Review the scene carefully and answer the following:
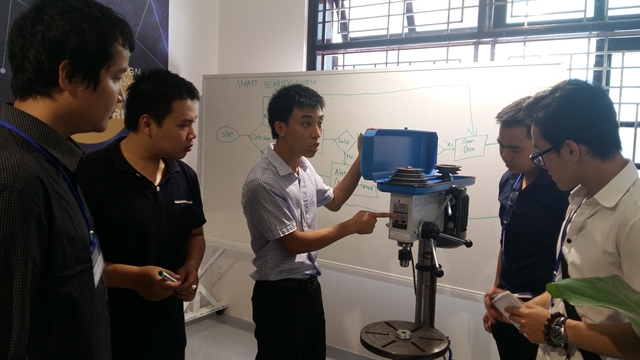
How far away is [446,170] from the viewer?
1.66 metres

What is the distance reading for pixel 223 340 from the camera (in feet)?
9.96

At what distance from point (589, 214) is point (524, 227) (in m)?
0.54

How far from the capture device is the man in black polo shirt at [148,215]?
1.34m

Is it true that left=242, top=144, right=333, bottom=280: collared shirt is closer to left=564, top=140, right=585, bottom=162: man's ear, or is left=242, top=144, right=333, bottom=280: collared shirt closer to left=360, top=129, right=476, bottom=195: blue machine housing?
left=360, top=129, right=476, bottom=195: blue machine housing

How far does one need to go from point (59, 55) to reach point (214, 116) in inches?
84.5

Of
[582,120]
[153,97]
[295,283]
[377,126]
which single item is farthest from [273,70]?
[582,120]

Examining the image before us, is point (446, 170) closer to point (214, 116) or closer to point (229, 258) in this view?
point (214, 116)

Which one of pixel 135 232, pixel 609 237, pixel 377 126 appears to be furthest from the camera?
pixel 377 126

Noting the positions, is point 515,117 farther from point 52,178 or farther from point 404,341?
point 52,178

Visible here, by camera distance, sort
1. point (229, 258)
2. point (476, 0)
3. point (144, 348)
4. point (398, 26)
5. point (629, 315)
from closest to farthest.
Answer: point (629, 315) < point (144, 348) < point (476, 0) < point (398, 26) < point (229, 258)

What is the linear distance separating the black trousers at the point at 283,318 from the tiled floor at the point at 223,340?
1.22m

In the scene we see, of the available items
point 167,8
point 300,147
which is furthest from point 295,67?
point 300,147

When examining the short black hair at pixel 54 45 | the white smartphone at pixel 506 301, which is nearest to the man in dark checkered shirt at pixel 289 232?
the white smartphone at pixel 506 301

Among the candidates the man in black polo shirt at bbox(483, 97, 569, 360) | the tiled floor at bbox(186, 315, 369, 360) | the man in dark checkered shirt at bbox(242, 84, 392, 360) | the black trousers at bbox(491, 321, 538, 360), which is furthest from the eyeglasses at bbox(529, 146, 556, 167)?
the tiled floor at bbox(186, 315, 369, 360)
